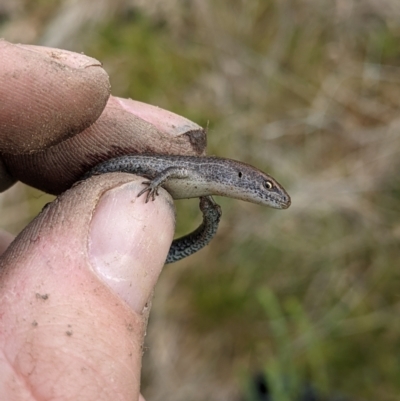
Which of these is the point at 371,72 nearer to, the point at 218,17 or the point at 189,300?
the point at 218,17

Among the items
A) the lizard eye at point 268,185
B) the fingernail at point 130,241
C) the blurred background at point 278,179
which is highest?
the fingernail at point 130,241

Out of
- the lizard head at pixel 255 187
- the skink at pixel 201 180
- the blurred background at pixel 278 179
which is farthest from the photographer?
the blurred background at pixel 278 179

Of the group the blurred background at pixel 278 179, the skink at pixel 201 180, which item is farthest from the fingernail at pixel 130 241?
the blurred background at pixel 278 179

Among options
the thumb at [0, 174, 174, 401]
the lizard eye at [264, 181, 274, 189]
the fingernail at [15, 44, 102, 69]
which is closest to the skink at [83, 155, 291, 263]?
the lizard eye at [264, 181, 274, 189]

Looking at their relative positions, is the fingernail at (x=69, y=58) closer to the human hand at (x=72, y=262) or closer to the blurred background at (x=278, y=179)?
the human hand at (x=72, y=262)

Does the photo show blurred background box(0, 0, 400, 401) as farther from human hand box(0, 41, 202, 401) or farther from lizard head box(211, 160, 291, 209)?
human hand box(0, 41, 202, 401)

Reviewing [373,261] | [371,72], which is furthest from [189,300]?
[371,72]

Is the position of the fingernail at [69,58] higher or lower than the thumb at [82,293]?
higher

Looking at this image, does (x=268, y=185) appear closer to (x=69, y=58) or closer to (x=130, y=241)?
(x=130, y=241)
